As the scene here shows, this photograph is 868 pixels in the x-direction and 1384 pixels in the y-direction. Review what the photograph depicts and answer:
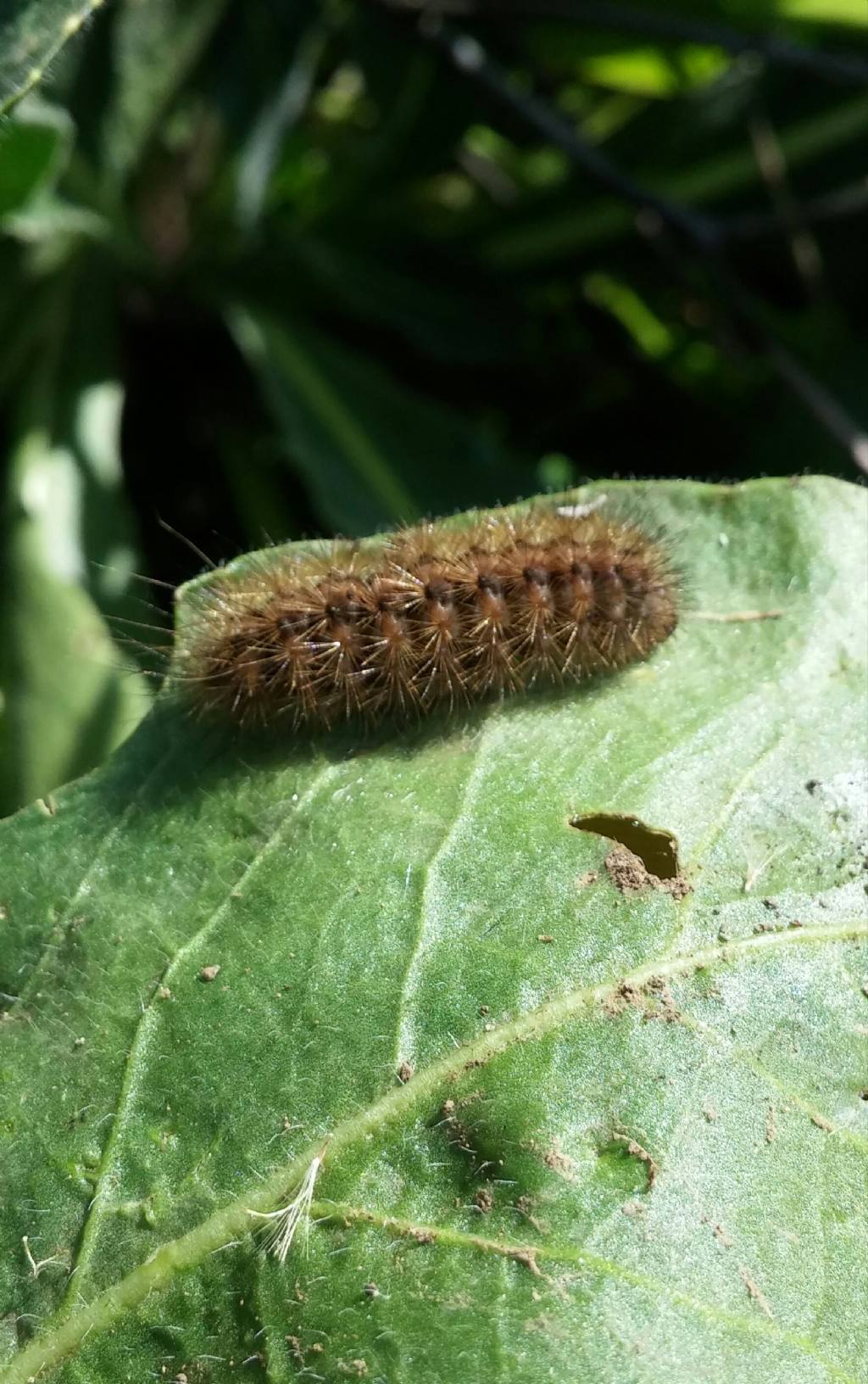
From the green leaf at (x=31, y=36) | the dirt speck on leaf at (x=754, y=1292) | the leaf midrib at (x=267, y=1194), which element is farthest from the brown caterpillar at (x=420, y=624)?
the dirt speck on leaf at (x=754, y=1292)

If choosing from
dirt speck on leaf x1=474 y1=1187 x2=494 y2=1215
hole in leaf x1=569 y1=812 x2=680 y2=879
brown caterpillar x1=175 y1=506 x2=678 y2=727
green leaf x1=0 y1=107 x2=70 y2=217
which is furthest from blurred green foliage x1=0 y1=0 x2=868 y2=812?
dirt speck on leaf x1=474 y1=1187 x2=494 y2=1215

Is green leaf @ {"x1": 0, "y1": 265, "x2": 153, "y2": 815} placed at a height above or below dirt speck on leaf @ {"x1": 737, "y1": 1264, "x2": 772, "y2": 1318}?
above

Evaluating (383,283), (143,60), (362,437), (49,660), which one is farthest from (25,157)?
(383,283)

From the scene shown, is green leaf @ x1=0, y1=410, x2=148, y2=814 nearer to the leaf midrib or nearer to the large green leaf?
the large green leaf

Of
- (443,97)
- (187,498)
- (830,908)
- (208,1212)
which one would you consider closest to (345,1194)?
(208,1212)

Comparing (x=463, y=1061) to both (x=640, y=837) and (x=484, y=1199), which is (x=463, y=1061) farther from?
(x=640, y=837)

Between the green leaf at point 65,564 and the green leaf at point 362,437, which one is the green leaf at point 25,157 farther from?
the green leaf at point 362,437

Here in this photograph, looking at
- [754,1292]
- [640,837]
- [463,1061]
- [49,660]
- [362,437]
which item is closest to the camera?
[754,1292]

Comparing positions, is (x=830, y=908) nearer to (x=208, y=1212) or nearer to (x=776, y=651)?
(x=776, y=651)
